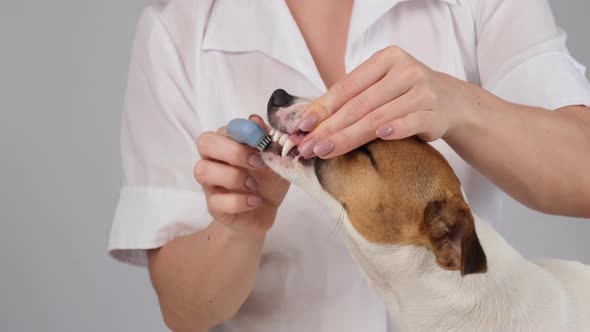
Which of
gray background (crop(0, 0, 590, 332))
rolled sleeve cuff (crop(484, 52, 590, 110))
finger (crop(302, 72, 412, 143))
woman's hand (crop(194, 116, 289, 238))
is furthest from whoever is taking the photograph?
gray background (crop(0, 0, 590, 332))

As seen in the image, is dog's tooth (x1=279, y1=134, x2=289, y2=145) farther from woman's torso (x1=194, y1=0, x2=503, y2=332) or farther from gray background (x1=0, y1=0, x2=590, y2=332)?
gray background (x1=0, y1=0, x2=590, y2=332)

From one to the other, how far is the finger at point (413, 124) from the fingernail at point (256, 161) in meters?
0.19

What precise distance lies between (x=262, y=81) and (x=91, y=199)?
3.08ft

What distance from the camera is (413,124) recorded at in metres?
1.09

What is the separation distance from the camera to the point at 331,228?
1.45 meters

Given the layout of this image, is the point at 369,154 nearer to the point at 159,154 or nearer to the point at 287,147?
the point at 287,147

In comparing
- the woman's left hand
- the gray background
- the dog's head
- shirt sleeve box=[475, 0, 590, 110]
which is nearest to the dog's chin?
the dog's head

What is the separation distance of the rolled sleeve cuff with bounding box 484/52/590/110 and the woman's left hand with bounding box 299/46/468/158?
1.18 ft

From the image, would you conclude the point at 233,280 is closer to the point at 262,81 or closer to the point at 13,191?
the point at 262,81

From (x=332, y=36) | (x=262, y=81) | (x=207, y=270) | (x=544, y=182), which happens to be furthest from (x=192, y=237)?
(x=544, y=182)

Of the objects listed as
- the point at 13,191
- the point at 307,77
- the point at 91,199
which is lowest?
the point at 91,199

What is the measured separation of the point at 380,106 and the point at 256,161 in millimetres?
205

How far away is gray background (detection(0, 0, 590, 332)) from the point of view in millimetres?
2168

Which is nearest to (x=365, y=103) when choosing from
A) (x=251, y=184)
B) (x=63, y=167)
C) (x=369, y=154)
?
(x=369, y=154)
